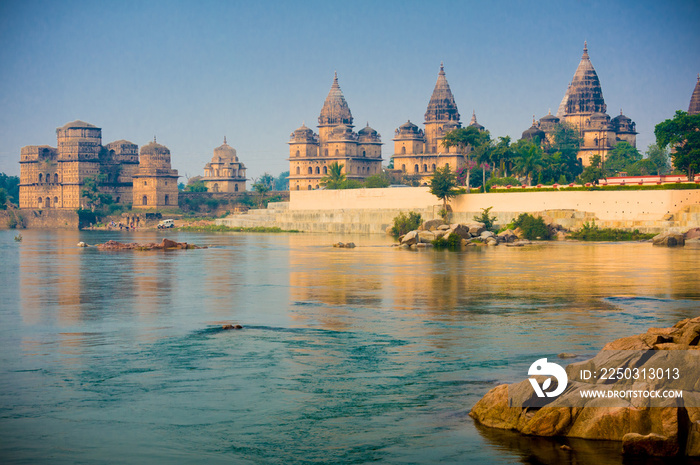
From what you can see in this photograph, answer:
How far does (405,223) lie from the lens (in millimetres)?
64562

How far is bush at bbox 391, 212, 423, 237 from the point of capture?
64.2 meters

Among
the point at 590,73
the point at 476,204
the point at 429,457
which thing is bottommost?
the point at 429,457

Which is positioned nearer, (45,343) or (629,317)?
(45,343)

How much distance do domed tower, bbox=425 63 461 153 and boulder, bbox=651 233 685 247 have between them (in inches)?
2752

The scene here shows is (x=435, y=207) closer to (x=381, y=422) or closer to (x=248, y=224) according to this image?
(x=248, y=224)

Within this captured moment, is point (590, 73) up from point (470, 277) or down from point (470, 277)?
up

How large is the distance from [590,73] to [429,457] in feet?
348

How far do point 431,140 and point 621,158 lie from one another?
27409 millimetres

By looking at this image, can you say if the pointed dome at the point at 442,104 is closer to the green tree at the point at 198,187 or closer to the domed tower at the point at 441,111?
the domed tower at the point at 441,111

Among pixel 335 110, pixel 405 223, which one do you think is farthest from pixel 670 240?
pixel 335 110

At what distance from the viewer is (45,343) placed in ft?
54.5

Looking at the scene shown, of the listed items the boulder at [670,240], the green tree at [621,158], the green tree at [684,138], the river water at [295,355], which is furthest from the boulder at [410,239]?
the green tree at [621,158]

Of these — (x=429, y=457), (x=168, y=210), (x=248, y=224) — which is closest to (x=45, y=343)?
(x=429, y=457)

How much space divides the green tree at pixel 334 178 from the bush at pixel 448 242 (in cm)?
5475
